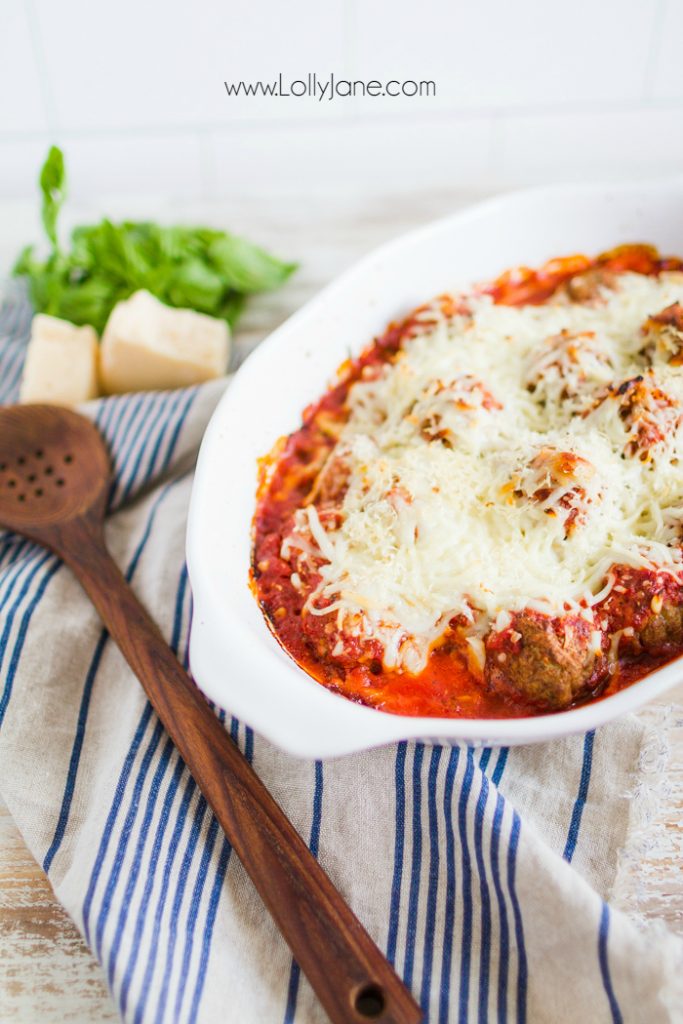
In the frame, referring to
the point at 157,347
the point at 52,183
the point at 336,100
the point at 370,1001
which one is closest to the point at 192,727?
the point at 370,1001

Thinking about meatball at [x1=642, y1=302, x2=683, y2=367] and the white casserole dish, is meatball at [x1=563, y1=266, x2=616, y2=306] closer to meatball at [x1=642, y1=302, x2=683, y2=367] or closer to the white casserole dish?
the white casserole dish

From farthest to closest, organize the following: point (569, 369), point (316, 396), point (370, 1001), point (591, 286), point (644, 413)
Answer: point (591, 286) → point (316, 396) → point (569, 369) → point (644, 413) → point (370, 1001)

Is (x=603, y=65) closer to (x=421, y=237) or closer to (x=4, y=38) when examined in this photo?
(x=421, y=237)

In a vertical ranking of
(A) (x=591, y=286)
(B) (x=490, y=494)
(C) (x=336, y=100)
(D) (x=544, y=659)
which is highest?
(C) (x=336, y=100)

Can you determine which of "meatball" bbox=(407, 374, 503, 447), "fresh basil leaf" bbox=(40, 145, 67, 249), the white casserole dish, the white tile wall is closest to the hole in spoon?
the white casserole dish

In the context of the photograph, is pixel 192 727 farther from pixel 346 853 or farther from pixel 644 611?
pixel 644 611

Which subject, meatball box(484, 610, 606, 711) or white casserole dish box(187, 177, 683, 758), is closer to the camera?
white casserole dish box(187, 177, 683, 758)
